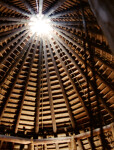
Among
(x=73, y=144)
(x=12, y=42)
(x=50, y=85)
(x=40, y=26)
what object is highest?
(x=40, y=26)

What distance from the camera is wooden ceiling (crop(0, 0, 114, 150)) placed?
794 cm

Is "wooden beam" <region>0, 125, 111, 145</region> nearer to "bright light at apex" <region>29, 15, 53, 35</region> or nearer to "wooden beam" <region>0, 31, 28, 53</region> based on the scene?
"wooden beam" <region>0, 31, 28, 53</region>

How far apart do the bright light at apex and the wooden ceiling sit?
0.28m

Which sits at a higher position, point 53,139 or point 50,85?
point 50,85

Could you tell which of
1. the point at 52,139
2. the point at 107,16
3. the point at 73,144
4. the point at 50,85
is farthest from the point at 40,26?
the point at 107,16

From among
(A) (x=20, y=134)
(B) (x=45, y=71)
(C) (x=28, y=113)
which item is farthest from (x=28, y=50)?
(A) (x=20, y=134)

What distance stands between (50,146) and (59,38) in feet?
19.7

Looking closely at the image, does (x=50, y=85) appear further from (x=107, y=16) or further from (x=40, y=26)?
(x=107, y=16)

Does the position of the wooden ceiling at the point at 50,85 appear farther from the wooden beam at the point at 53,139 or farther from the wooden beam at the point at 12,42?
the wooden beam at the point at 53,139

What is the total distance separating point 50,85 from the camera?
8.79 m

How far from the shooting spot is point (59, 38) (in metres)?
8.62

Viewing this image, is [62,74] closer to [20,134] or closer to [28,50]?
[28,50]

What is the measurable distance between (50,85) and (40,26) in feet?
11.2

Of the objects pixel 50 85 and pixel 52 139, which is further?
pixel 50 85
